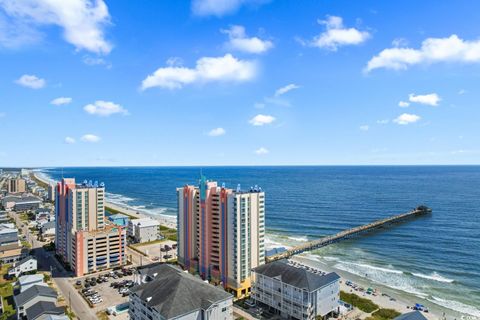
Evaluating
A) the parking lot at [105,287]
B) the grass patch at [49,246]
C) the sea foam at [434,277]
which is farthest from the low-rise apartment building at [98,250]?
the sea foam at [434,277]

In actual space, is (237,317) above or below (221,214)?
below

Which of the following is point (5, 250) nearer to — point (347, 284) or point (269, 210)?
point (347, 284)

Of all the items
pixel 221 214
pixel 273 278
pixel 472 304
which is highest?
pixel 221 214

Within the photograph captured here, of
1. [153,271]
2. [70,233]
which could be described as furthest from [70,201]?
[153,271]

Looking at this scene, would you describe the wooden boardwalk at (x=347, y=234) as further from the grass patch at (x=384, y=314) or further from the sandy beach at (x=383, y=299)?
the grass patch at (x=384, y=314)

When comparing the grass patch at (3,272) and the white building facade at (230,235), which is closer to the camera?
the white building facade at (230,235)

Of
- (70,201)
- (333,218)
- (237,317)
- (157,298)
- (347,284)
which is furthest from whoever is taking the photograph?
(333,218)
